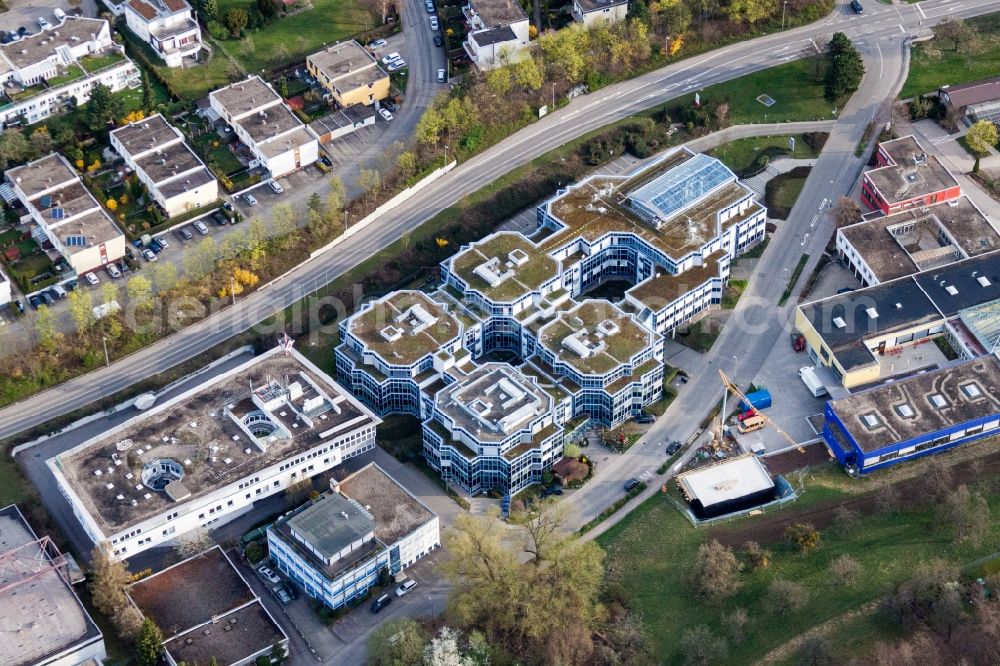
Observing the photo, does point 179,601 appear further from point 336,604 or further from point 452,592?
point 452,592

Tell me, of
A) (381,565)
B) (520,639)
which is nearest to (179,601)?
(381,565)

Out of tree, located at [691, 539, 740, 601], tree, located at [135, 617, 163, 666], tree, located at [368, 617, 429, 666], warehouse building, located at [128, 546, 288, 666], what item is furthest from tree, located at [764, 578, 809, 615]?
tree, located at [135, 617, 163, 666]

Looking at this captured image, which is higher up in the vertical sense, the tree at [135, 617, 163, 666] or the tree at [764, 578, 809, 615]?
the tree at [764, 578, 809, 615]

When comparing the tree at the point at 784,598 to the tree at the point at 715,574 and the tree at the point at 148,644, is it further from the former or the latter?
the tree at the point at 148,644

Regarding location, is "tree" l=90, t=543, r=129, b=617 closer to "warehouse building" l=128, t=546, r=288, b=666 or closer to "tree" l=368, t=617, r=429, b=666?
"warehouse building" l=128, t=546, r=288, b=666

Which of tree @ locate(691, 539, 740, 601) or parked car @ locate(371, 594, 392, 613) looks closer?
tree @ locate(691, 539, 740, 601)

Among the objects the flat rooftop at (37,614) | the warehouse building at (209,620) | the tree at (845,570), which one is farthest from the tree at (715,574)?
the flat rooftop at (37,614)
